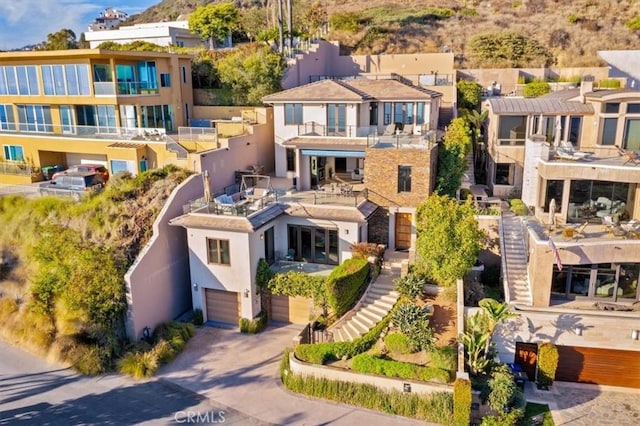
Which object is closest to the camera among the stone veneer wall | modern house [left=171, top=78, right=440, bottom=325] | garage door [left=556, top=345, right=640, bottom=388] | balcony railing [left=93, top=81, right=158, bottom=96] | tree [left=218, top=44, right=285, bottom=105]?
garage door [left=556, top=345, right=640, bottom=388]

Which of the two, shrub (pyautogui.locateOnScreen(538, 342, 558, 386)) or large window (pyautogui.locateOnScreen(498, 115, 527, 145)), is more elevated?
large window (pyautogui.locateOnScreen(498, 115, 527, 145))

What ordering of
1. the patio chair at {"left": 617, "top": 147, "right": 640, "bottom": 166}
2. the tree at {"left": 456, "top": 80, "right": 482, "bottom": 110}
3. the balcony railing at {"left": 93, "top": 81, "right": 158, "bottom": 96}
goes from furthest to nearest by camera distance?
the tree at {"left": 456, "top": 80, "right": 482, "bottom": 110}
the balcony railing at {"left": 93, "top": 81, "right": 158, "bottom": 96}
the patio chair at {"left": 617, "top": 147, "right": 640, "bottom": 166}

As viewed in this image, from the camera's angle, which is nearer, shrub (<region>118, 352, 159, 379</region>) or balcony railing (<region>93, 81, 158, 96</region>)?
shrub (<region>118, 352, 159, 379</region>)

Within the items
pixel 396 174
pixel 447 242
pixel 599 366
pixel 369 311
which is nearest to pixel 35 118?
pixel 396 174

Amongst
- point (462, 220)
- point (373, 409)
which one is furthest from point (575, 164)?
point (373, 409)

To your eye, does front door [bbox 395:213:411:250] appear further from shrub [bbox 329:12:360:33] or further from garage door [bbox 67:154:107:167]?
shrub [bbox 329:12:360:33]

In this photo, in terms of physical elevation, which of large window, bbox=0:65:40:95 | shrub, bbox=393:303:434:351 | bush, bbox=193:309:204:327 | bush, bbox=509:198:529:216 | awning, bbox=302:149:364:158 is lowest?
bush, bbox=193:309:204:327

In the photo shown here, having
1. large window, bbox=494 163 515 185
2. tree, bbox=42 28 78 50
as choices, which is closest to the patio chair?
large window, bbox=494 163 515 185

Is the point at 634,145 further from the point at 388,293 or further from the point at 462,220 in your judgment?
the point at 388,293
